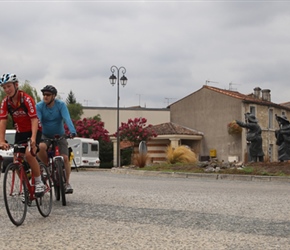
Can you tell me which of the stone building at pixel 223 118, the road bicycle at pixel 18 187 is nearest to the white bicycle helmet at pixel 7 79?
the road bicycle at pixel 18 187

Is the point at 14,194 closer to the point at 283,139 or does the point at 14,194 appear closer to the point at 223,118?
the point at 283,139

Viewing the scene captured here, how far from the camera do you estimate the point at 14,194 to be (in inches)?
253

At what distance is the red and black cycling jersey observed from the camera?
6.56 meters

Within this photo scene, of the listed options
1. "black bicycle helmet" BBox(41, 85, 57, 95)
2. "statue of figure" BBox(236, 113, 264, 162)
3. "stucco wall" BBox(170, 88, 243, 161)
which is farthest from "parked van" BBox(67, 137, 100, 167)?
"black bicycle helmet" BBox(41, 85, 57, 95)

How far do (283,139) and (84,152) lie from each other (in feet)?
52.2

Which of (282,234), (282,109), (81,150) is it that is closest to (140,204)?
(282,234)

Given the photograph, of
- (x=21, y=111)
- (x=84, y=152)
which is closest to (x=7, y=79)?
(x=21, y=111)

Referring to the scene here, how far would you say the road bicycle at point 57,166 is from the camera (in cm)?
792

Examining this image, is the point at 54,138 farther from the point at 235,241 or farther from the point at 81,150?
the point at 81,150

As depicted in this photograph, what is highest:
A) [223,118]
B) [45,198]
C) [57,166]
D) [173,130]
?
[223,118]

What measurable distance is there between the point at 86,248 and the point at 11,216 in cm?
161

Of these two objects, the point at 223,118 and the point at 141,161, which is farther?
the point at 223,118

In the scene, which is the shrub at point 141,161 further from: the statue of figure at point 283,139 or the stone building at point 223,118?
the stone building at point 223,118

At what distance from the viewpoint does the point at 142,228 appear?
6.10 m
